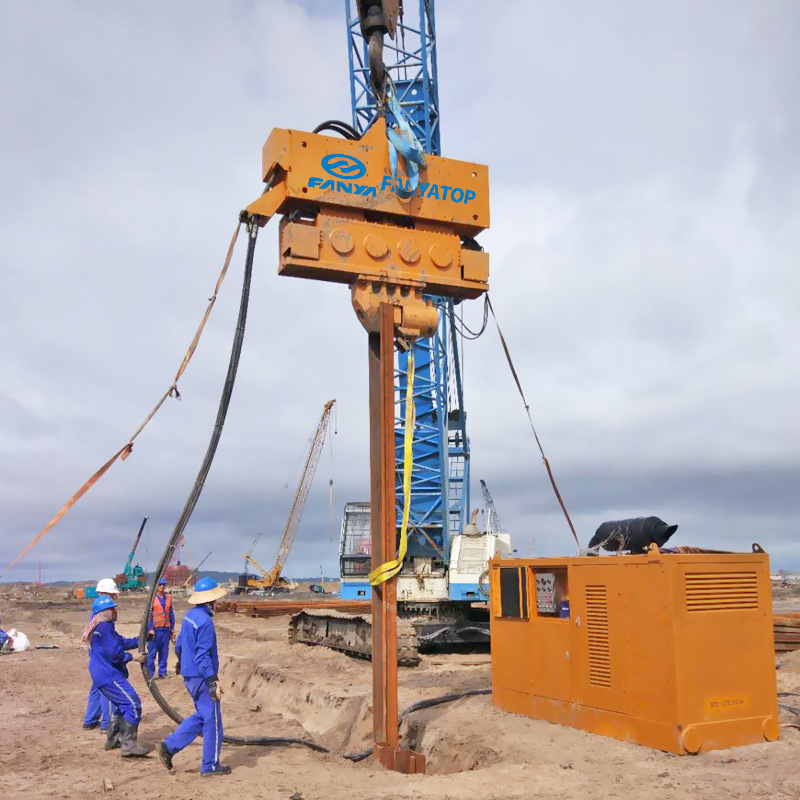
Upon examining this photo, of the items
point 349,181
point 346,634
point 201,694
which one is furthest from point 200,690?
point 346,634

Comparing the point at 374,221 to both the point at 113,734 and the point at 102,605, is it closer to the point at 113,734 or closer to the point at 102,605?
the point at 102,605

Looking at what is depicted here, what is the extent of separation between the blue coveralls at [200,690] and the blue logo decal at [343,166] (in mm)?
4351

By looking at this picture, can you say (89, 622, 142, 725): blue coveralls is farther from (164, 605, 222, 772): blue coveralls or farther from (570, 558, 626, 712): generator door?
(570, 558, 626, 712): generator door

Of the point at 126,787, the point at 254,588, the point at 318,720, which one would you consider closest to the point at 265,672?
the point at 318,720

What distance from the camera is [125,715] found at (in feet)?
29.1

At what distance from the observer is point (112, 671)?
9062 millimetres

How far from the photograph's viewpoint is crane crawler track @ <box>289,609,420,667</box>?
16.2m

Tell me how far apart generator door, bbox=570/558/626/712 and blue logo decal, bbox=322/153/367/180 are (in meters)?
4.53

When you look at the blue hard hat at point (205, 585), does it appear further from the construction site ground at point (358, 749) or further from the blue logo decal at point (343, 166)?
the blue logo decal at point (343, 166)

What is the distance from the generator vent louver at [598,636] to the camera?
8398 mm

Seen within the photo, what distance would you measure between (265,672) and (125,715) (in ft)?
23.0

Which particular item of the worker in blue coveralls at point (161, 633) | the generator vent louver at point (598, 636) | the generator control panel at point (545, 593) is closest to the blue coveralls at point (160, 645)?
the worker in blue coveralls at point (161, 633)

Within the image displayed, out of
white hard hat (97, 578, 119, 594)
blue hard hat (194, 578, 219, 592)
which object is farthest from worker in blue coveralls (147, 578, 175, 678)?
blue hard hat (194, 578, 219, 592)

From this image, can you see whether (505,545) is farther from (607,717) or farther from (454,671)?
(607,717)
